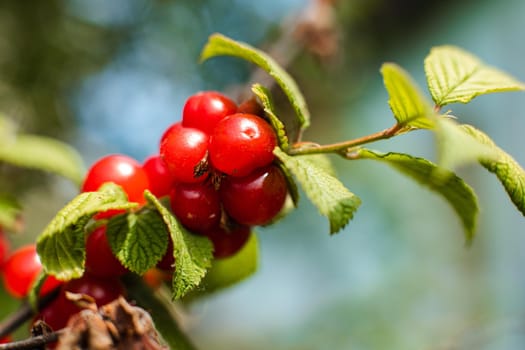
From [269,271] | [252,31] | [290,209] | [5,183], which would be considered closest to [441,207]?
[269,271]

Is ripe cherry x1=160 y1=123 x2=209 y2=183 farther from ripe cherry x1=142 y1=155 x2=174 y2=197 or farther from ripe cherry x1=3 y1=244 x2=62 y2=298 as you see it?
ripe cherry x1=3 y1=244 x2=62 y2=298

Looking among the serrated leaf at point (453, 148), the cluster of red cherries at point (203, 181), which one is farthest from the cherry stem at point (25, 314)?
the serrated leaf at point (453, 148)

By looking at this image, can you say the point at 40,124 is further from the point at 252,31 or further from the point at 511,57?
the point at 511,57

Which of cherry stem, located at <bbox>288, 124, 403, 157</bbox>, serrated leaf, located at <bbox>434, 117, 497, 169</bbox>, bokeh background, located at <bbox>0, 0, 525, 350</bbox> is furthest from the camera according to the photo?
bokeh background, located at <bbox>0, 0, 525, 350</bbox>

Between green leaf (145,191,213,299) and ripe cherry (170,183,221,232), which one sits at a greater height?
ripe cherry (170,183,221,232)

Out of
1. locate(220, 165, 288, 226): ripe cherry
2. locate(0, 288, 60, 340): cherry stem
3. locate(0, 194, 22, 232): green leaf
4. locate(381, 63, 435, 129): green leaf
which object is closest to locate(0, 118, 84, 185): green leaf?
locate(0, 194, 22, 232): green leaf

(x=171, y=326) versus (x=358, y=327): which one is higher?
(x=358, y=327)

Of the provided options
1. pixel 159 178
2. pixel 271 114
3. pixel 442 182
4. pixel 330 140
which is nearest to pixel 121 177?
pixel 159 178
